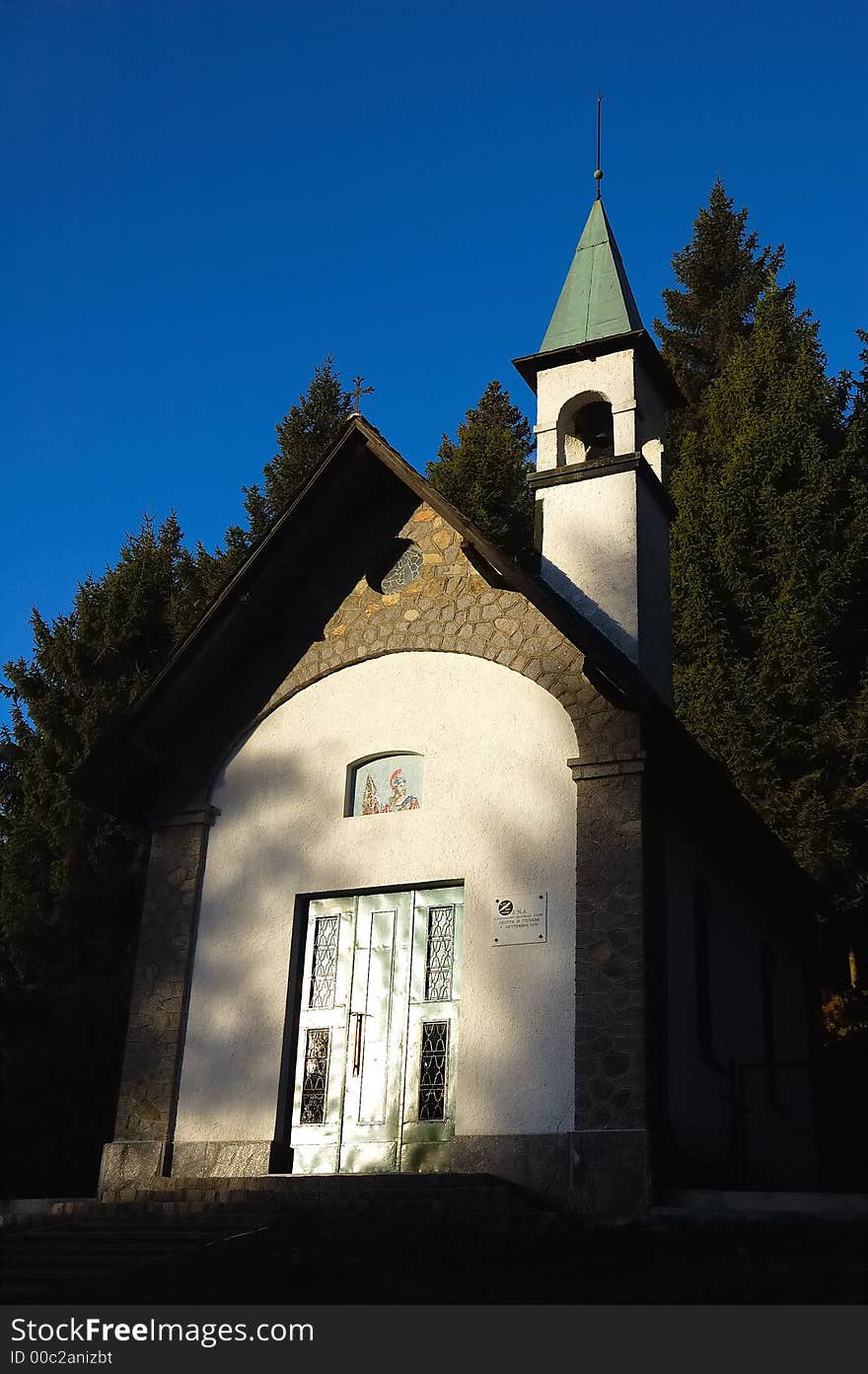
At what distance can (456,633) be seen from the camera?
41.5 ft

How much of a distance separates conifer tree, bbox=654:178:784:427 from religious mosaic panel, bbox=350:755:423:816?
18.7m

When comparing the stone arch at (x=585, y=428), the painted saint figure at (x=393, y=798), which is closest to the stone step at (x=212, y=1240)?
the painted saint figure at (x=393, y=798)

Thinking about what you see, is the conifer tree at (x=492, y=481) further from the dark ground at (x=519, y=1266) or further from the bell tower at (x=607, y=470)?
the dark ground at (x=519, y=1266)

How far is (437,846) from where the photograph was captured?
11906 millimetres

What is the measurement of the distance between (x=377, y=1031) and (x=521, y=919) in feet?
5.46

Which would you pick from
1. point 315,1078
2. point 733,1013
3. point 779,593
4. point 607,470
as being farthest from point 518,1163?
point 779,593

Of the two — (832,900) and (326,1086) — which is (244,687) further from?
(832,900)

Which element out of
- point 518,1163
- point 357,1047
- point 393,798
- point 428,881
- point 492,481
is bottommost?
point 518,1163

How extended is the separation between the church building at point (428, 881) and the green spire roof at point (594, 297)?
265 cm

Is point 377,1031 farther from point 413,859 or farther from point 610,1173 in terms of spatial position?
point 610,1173

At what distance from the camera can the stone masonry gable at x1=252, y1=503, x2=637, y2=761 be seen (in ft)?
38.1

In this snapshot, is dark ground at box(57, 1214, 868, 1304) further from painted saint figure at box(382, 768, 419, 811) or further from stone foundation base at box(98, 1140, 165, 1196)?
painted saint figure at box(382, 768, 419, 811)

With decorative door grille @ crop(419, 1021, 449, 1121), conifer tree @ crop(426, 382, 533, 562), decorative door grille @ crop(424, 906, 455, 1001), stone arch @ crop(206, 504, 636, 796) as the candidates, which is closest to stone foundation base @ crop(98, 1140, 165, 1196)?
decorative door grille @ crop(419, 1021, 449, 1121)

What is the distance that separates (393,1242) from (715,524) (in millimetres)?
16182
